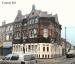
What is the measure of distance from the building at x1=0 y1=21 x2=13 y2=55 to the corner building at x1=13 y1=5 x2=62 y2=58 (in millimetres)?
3327

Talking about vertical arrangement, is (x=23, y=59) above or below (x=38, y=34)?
below

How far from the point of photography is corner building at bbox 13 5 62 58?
72500mm

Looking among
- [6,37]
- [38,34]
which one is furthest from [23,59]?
[6,37]

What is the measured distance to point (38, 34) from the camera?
239 ft

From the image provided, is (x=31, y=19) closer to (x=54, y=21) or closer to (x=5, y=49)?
(x=54, y=21)

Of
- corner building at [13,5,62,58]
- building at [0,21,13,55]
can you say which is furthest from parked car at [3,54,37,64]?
building at [0,21,13,55]

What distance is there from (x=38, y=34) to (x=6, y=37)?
15059mm

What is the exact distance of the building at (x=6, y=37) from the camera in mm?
82594

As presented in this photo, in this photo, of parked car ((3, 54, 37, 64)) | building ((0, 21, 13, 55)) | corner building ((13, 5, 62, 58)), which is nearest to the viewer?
parked car ((3, 54, 37, 64))

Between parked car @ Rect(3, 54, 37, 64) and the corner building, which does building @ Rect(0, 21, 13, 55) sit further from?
parked car @ Rect(3, 54, 37, 64)

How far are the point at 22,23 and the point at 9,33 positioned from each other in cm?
717

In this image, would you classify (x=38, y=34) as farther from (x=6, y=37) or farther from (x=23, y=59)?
(x=23, y=59)

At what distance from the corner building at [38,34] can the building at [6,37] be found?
3327 mm

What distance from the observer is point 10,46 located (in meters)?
82.1
